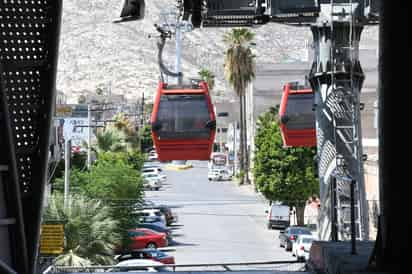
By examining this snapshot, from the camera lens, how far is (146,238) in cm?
4250

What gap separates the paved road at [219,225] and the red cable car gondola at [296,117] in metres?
12.3

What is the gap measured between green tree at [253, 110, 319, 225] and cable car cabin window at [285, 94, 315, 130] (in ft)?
84.0

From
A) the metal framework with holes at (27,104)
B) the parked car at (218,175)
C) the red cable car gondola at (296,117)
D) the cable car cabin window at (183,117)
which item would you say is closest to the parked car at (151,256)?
the red cable car gondola at (296,117)

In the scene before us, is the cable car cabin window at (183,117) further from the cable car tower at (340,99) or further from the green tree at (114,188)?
the green tree at (114,188)

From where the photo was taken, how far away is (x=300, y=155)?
53656 millimetres

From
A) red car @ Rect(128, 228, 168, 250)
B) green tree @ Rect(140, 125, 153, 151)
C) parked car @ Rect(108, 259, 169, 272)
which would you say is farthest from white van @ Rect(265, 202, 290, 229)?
green tree @ Rect(140, 125, 153, 151)

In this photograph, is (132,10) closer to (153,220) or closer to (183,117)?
(183,117)

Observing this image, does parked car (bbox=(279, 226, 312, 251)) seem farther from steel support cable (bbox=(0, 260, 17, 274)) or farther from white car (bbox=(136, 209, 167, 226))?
steel support cable (bbox=(0, 260, 17, 274))

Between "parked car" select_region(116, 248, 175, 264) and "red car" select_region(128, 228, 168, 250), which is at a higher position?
"parked car" select_region(116, 248, 175, 264)

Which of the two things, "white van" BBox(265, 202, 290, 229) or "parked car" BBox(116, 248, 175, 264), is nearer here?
"parked car" BBox(116, 248, 175, 264)

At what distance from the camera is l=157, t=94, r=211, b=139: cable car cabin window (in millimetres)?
24469
